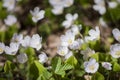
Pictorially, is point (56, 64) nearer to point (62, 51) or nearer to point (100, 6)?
point (62, 51)

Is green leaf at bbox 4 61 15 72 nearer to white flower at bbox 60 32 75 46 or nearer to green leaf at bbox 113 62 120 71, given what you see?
white flower at bbox 60 32 75 46

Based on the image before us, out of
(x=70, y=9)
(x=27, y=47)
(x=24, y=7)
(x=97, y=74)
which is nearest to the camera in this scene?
(x=97, y=74)

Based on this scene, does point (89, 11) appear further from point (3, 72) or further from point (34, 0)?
point (3, 72)

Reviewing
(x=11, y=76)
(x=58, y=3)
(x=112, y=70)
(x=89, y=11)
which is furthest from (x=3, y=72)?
(x=89, y=11)

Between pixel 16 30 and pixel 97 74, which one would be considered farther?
pixel 16 30

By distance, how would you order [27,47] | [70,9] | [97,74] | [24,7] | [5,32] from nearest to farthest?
[97,74] → [27,47] → [5,32] → [70,9] → [24,7]

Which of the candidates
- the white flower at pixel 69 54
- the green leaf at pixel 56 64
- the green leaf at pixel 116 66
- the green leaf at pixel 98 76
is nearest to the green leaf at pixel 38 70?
the green leaf at pixel 56 64
